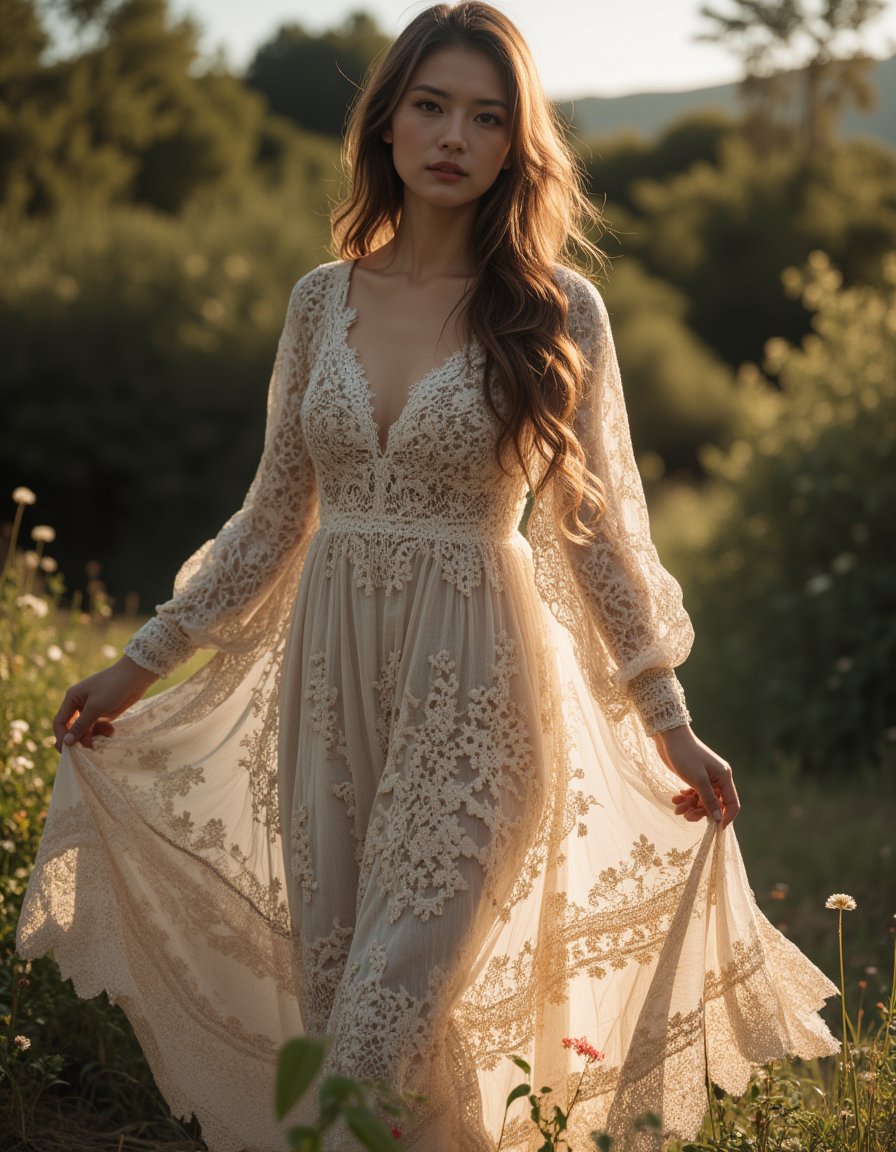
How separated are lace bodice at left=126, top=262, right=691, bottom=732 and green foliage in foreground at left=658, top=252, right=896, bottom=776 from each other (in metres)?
4.31

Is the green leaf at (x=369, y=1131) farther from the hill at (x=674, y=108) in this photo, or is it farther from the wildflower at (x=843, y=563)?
the hill at (x=674, y=108)

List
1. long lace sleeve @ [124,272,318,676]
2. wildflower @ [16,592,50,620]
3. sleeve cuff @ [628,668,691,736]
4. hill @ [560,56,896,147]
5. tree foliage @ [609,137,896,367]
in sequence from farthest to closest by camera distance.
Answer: tree foliage @ [609,137,896,367], hill @ [560,56,896,147], wildflower @ [16,592,50,620], long lace sleeve @ [124,272,318,676], sleeve cuff @ [628,668,691,736]

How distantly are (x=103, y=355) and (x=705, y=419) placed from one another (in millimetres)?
12482

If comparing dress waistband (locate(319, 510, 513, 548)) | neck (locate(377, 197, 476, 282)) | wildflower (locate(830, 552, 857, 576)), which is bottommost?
dress waistband (locate(319, 510, 513, 548))

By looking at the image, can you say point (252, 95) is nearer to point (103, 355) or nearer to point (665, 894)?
point (103, 355)

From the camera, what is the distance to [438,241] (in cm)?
310

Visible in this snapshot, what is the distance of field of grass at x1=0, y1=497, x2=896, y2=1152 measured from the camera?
9.50 feet

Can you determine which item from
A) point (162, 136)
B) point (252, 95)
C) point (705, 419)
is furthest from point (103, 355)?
point (252, 95)

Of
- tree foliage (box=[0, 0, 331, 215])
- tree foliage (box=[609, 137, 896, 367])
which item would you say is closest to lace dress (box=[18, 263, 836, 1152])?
tree foliage (box=[0, 0, 331, 215])

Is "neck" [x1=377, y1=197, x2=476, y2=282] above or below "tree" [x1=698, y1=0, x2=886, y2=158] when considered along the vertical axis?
below

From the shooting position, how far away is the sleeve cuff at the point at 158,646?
3170 mm

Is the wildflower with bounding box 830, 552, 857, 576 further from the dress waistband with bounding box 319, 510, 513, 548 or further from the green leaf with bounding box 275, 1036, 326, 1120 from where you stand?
the green leaf with bounding box 275, 1036, 326, 1120

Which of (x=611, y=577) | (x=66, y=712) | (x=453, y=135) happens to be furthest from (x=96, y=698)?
(x=453, y=135)

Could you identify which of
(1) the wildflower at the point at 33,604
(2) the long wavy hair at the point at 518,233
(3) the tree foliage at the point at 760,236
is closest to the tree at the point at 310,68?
(3) the tree foliage at the point at 760,236
